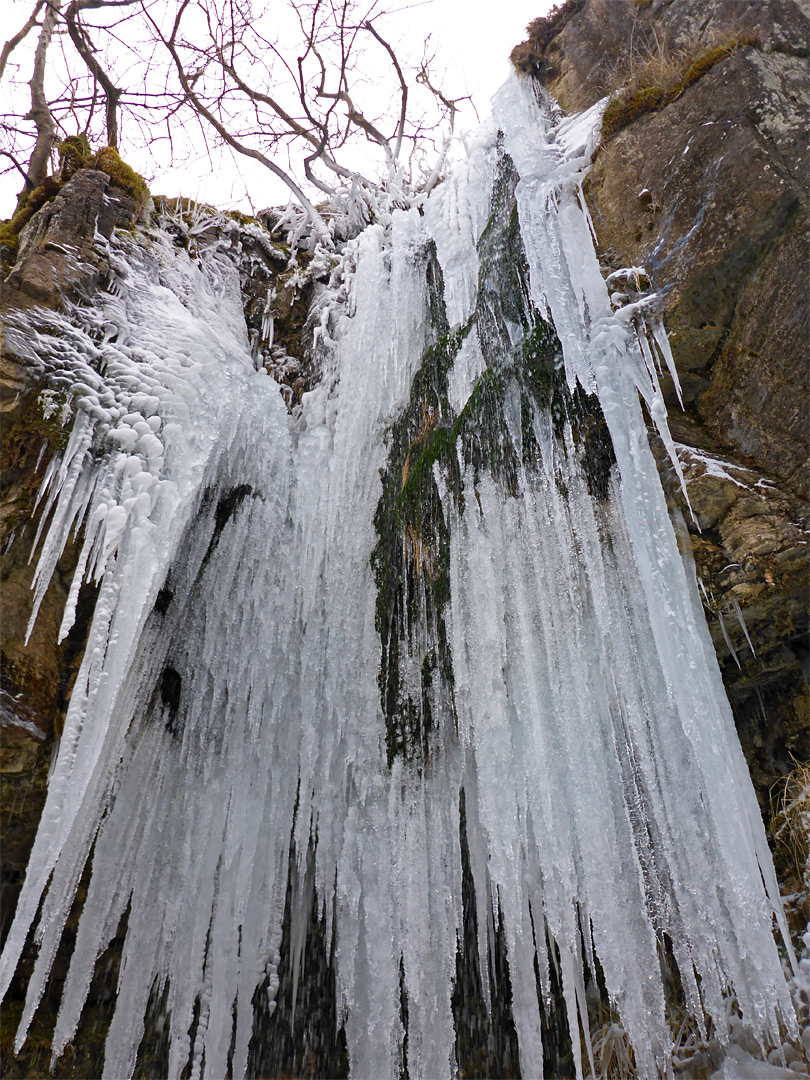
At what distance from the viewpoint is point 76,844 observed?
11.3ft

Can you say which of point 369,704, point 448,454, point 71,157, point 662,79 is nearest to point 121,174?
point 71,157

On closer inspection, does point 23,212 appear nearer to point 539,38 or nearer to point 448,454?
point 448,454

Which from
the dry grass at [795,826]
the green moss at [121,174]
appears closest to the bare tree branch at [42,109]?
the green moss at [121,174]

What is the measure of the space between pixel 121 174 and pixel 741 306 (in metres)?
4.64

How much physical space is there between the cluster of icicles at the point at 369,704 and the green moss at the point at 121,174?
570 millimetres

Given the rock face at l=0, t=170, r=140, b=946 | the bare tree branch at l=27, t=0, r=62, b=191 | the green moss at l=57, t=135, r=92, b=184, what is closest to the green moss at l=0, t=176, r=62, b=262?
the green moss at l=57, t=135, r=92, b=184

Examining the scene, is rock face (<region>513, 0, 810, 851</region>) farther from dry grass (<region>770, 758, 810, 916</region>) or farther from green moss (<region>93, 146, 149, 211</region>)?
green moss (<region>93, 146, 149, 211</region>)

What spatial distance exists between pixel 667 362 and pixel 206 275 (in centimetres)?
381

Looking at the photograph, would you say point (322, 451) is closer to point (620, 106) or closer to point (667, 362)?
point (667, 362)

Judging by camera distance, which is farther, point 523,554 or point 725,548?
point 523,554

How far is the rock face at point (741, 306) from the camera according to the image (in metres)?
3.05

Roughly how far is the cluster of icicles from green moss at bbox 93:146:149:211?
57 cm

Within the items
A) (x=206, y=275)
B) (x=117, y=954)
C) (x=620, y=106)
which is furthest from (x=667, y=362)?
(x=117, y=954)

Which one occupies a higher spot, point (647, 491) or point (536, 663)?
point (647, 491)
